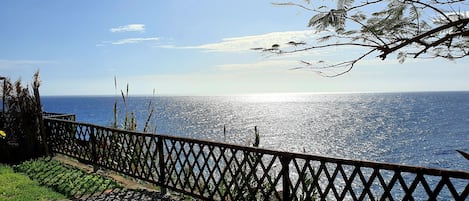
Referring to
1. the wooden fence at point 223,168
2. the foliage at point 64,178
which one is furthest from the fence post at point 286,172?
the foliage at point 64,178

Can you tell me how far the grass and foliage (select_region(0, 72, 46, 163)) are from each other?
1.82 metres

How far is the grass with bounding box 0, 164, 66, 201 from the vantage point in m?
6.16

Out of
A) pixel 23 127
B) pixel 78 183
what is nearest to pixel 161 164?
pixel 78 183

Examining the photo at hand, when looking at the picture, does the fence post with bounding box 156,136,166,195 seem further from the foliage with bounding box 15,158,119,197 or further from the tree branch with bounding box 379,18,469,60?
the tree branch with bounding box 379,18,469,60

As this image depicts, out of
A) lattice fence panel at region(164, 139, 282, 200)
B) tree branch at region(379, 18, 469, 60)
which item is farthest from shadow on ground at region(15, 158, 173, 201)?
tree branch at region(379, 18, 469, 60)

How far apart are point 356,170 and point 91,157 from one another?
6294 mm

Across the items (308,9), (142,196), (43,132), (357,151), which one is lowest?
(357,151)

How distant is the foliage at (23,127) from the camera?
9461 mm

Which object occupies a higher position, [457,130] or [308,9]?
[308,9]

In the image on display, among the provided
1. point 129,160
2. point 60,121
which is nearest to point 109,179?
point 129,160

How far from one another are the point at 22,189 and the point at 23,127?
3.61 metres

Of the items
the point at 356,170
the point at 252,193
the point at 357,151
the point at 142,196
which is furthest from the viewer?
the point at 357,151

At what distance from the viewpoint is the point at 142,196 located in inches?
240

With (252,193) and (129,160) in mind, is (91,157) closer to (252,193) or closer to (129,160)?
(129,160)
